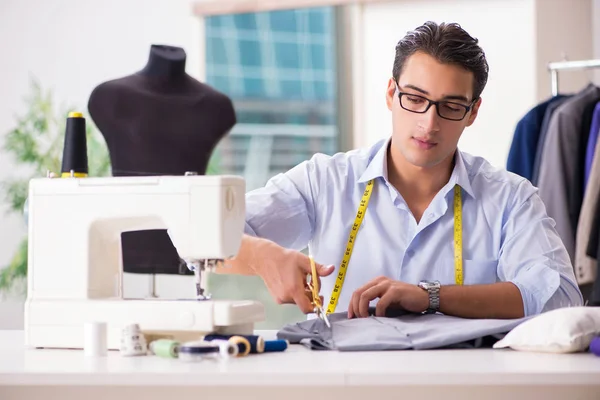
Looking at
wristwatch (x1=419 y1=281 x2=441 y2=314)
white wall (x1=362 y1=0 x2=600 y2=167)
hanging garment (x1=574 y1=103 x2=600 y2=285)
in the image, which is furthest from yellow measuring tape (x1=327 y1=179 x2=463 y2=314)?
white wall (x1=362 y1=0 x2=600 y2=167)

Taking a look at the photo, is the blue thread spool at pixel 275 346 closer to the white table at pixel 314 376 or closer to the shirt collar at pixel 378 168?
the white table at pixel 314 376

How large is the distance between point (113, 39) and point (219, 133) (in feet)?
5.96

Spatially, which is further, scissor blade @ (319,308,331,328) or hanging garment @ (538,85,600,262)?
hanging garment @ (538,85,600,262)

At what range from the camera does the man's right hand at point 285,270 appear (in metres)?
1.85

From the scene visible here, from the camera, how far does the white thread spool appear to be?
164 centimetres

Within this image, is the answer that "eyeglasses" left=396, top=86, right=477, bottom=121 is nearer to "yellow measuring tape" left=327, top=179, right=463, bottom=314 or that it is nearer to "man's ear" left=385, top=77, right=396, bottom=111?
"man's ear" left=385, top=77, right=396, bottom=111

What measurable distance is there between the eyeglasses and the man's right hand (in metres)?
0.54

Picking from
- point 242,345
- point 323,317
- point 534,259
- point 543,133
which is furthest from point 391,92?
point 543,133

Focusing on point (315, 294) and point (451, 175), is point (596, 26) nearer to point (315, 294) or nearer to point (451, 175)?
point (451, 175)

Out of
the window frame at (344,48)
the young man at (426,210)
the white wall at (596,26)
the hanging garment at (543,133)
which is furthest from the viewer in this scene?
the window frame at (344,48)

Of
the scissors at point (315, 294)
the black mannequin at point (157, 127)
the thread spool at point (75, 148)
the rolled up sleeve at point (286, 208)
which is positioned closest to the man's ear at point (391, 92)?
the rolled up sleeve at point (286, 208)

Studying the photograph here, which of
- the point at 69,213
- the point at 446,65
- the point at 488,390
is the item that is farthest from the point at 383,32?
the point at 488,390

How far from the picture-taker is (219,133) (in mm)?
3760

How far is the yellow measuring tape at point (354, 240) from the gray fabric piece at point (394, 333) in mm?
505
